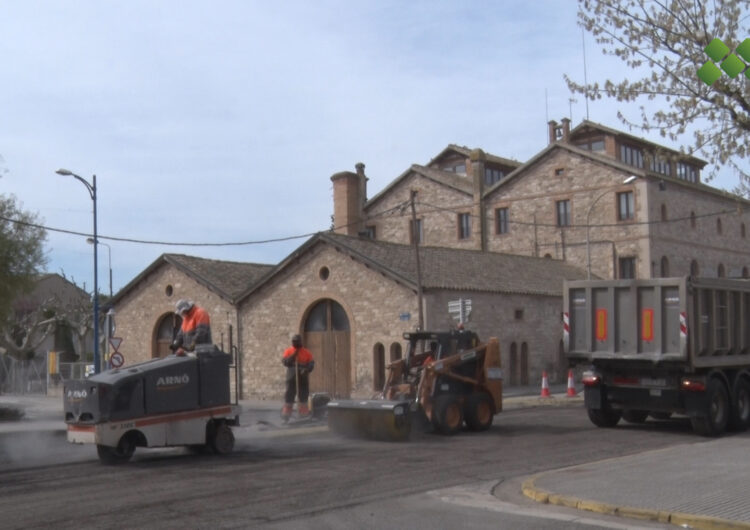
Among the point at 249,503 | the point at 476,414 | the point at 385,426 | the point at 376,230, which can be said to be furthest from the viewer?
the point at 376,230

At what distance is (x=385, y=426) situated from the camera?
15883 millimetres

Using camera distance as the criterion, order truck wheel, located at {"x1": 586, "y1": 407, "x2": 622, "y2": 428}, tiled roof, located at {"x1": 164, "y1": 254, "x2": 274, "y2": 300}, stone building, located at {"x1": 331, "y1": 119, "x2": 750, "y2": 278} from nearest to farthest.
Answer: truck wheel, located at {"x1": 586, "y1": 407, "x2": 622, "y2": 428}
tiled roof, located at {"x1": 164, "y1": 254, "x2": 274, "y2": 300}
stone building, located at {"x1": 331, "y1": 119, "x2": 750, "y2": 278}

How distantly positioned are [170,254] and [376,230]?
20030mm

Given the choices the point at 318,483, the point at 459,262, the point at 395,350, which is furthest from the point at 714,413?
the point at 459,262

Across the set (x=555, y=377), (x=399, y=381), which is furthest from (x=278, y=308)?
(x=399, y=381)

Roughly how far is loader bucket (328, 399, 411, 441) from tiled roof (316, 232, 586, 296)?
13218mm

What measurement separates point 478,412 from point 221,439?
5268 millimetres

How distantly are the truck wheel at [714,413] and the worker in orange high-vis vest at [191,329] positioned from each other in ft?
28.1

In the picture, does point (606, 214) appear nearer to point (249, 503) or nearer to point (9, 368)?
point (9, 368)

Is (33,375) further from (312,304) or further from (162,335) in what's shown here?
(312,304)

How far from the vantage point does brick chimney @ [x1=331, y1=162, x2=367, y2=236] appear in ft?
174

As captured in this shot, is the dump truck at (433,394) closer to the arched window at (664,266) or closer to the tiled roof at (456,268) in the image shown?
the tiled roof at (456,268)

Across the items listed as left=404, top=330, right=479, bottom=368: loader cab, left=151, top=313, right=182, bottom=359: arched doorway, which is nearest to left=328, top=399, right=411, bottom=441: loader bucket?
left=404, top=330, right=479, bottom=368: loader cab

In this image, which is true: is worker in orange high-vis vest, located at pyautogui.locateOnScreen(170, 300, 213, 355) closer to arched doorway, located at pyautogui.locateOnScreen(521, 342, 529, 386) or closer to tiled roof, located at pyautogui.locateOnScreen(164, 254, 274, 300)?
tiled roof, located at pyautogui.locateOnScreen(164, 254, 274, 300)
